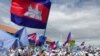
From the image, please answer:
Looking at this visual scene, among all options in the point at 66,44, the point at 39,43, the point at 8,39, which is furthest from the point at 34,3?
the point at 66,44

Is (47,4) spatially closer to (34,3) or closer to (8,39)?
(34,3)

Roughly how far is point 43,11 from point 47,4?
0.47 metres

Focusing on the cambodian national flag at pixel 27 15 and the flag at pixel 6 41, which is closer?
the cambodian national flag at pixel 27 15

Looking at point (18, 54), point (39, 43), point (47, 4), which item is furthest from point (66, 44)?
point (47, 4)

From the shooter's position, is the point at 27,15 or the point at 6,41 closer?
the point at 27,15

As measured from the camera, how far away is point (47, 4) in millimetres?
19703

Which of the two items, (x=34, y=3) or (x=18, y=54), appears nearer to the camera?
(x=34, y=3)

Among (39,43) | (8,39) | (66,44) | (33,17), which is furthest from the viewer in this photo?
(66,44)

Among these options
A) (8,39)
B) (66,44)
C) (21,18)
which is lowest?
(66,44)

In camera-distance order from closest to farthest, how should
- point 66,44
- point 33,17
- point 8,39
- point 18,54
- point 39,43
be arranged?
point 33,17, point 8,39, point 18,54, point 39,43, point 66,44

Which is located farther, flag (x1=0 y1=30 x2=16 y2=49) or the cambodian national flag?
flag (x1=0 y1=30 x2=16 y2=49)

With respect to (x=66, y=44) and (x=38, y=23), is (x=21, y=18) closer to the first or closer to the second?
(x=38, y=23)

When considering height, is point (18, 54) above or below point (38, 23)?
below

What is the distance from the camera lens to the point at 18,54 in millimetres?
29109
